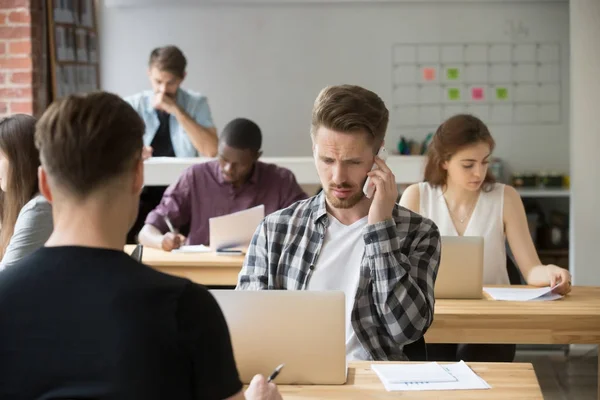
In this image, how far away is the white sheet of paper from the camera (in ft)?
7.15

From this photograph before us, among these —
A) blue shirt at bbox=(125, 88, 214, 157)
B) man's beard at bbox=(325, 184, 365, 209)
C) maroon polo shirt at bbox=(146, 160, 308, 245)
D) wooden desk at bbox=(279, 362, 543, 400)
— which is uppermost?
blue shirt at bbox=(125, 88, 214, 157)

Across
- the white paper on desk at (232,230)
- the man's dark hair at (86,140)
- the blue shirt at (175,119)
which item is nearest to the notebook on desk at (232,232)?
the white paper on desk at (232,230)

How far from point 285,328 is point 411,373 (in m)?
0.34

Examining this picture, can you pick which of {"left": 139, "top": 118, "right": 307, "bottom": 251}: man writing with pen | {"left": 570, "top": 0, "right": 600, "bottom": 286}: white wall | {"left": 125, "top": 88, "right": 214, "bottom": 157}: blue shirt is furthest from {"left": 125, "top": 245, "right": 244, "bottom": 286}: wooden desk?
{"left": 570, "top": 0, "right": 600, "bottom": 286}: white wall

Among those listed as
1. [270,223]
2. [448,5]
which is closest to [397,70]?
[448,5]

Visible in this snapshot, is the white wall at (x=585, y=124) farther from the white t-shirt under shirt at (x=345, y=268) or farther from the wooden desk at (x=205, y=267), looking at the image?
the white t-shirt under shirt at (x=345, y=268)

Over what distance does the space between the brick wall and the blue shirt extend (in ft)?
2.04

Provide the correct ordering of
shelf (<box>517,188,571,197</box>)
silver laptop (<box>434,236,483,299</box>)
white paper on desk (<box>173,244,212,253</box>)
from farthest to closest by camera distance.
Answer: shelf (<box>517,188,571,197</box>) < white paper on desk (<box>173,244,212,253</box>) < silver laptop (<box>434,236,483,299</box>)

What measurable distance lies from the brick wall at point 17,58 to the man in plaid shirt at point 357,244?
3498mm

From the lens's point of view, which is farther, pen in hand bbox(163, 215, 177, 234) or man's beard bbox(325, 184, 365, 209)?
pen in hand bbox(163, 215, 177, 234)

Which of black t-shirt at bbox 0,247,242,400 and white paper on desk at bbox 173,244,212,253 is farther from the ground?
black t-shirt at bbox 0,247,242,400

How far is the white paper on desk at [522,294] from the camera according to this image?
3.30 m

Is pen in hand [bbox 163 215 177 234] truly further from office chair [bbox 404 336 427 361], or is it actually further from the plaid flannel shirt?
office chair [bbox 404 336 427 361]

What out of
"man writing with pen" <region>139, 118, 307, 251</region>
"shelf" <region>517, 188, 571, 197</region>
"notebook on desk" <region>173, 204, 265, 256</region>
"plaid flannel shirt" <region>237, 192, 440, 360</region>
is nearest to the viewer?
"plaid flannel shirt" <region>237, 192, 440, 360</region>
